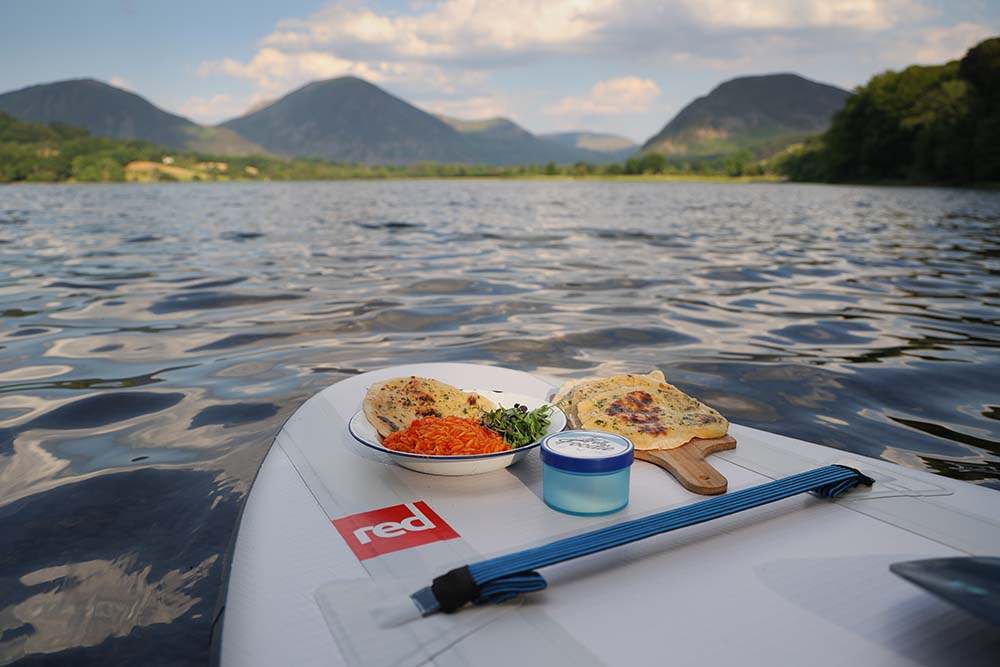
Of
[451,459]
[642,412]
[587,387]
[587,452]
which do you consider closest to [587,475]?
[587,452]

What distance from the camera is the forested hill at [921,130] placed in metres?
54.2

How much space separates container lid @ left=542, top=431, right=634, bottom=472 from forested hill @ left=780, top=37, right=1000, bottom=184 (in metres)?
64.3

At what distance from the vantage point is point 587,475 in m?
1.79

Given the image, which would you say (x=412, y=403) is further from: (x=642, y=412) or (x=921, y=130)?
(x=921, y=130)

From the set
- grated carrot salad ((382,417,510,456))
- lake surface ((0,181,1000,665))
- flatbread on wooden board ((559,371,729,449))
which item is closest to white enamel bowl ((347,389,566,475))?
grated carrot salad ((382,417,510,456))

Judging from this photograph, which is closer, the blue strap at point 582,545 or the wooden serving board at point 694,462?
the blue strap at point 582,545

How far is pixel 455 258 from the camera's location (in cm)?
1223

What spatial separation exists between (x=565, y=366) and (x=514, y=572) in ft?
13.3

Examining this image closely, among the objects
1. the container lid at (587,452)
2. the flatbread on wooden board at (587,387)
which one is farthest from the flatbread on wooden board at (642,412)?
the container lid at (587,452)

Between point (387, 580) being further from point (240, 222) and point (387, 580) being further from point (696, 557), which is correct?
point (240, 222)

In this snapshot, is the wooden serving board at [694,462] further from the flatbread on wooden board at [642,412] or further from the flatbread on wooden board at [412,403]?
the flatbread on wooden board at [412,403]

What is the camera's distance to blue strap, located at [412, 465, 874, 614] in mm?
1424

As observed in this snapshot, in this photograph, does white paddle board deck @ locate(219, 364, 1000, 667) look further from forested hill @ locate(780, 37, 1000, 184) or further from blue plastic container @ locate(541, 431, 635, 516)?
forested hill @ locate(780, 37, 1000, 184)

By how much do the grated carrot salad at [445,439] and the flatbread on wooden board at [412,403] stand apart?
0.12 metres
